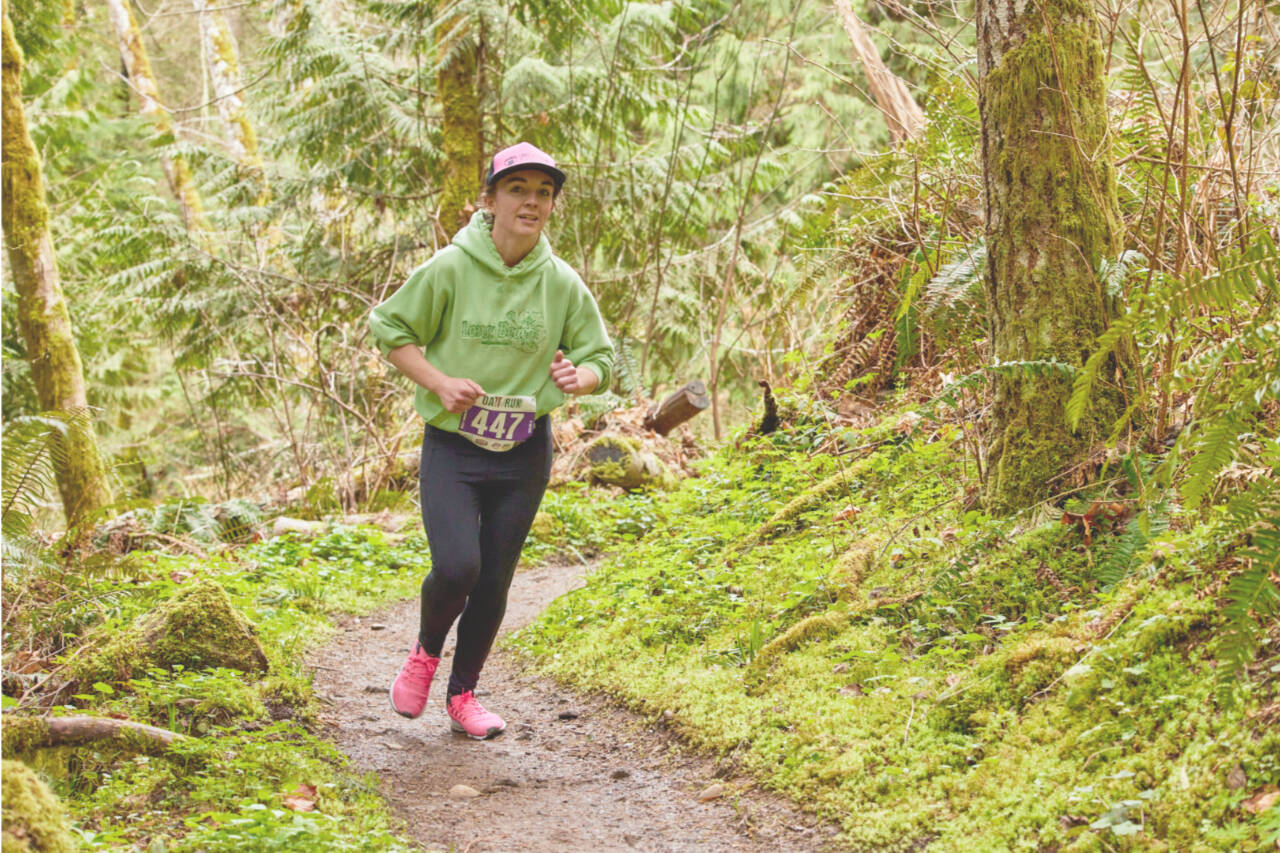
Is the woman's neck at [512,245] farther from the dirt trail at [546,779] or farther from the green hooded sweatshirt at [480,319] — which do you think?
the dirt trail at [546,779]

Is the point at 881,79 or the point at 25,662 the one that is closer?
the point at 25,662

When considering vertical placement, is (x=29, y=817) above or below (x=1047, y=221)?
below

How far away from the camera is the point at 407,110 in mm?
11641

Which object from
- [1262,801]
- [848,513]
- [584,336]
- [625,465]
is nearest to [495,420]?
[584,336]

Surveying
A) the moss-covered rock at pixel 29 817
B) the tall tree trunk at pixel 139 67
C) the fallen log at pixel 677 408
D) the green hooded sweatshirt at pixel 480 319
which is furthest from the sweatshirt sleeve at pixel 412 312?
the tall tree trunk at pixel 139 67

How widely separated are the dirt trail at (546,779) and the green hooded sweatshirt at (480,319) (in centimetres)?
142

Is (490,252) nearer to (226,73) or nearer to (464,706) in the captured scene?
(464,706)

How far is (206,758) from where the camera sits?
10.8ft

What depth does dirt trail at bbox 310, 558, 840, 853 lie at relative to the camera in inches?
127

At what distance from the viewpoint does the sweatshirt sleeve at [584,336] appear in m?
4.26

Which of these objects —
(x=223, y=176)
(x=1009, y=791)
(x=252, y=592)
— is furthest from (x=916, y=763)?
(x=223, y=176)

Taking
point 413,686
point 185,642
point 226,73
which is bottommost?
point 413,686

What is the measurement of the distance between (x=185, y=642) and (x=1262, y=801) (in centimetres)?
400

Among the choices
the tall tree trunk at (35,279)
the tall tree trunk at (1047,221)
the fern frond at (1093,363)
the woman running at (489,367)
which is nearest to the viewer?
the fern frond at (1093,363)
